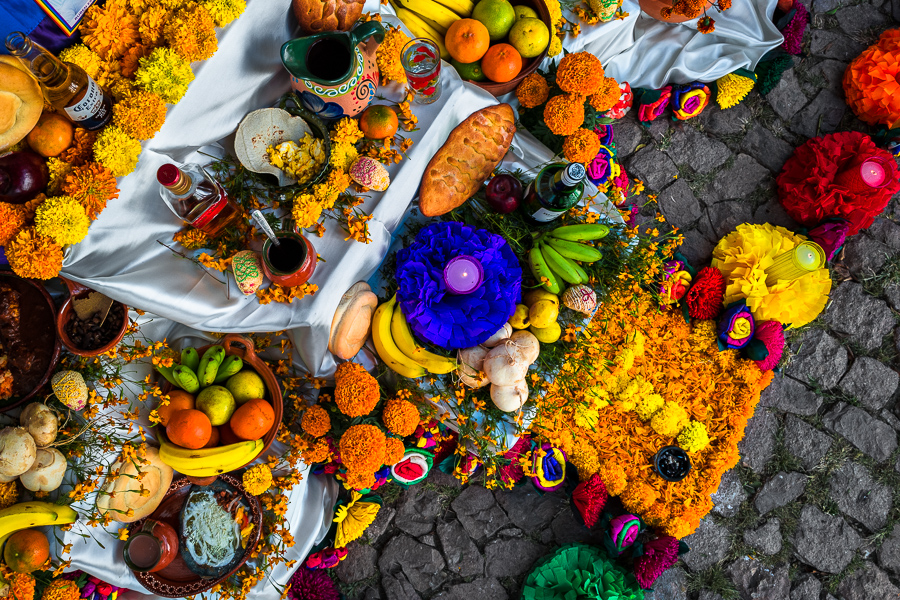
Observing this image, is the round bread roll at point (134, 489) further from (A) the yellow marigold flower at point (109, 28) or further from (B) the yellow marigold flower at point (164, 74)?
(A) the yellow marigold flower at point (109, 28)

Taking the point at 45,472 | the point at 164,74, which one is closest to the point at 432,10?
the point at 164,74

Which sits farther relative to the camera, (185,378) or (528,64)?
(528,64)

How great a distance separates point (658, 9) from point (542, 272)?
5.10 feet

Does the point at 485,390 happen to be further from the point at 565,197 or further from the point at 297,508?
the point at 297,508

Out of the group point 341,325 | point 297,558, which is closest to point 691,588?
point 297,558

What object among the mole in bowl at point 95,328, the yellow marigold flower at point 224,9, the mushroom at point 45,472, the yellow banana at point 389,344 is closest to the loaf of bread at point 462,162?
the yellow banana at point 389,344

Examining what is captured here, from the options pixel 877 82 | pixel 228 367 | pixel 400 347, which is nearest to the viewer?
pixel 228 367

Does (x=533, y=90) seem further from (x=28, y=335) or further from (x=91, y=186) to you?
(x=28, y=335)

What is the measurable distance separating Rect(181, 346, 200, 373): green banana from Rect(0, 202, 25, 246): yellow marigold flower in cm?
63

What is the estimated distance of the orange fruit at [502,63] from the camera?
216 centimetres

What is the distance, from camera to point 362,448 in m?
1.94

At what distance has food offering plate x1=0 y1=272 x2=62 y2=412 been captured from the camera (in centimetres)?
179

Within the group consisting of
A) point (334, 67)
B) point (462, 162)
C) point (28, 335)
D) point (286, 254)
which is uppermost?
point (334, 67)

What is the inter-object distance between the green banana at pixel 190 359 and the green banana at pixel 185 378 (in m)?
0.05
